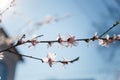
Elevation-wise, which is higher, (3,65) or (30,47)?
(3,65)

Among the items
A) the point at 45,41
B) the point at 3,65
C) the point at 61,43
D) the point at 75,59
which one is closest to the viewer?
the point at 75,59

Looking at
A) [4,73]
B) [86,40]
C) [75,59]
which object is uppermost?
[4,73]

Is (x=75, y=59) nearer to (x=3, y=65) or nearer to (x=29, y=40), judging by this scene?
(x=29, y=40)

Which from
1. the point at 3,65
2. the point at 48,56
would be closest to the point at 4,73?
the point at 3,65

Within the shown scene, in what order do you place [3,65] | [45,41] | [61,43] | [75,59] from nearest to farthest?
[75,59]
[45,41]
[61,43]
[3,65]

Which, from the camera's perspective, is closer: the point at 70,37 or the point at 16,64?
the point at 70,37

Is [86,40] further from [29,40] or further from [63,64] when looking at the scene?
[29,40]

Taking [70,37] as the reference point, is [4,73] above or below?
above

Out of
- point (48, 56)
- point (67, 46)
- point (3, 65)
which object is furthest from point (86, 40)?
point (3, 65)

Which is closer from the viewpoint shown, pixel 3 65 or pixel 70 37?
pixel 70 37
